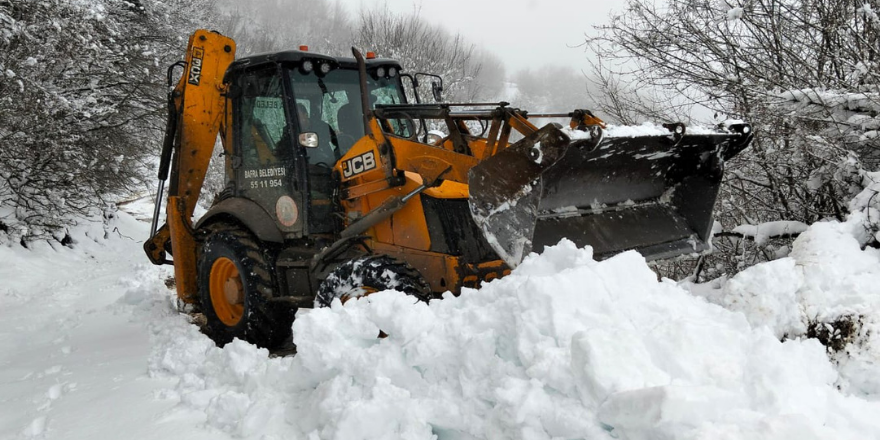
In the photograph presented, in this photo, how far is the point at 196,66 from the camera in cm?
569

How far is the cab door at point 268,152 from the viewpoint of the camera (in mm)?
4887

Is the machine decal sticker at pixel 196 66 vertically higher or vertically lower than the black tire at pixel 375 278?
higher

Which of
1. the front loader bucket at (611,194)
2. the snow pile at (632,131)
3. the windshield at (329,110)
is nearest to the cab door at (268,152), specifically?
the windshield at (329,110)

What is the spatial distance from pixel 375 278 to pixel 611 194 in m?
1.65

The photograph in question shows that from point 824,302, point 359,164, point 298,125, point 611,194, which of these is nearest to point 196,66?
point 298,125

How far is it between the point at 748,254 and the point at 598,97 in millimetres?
2409

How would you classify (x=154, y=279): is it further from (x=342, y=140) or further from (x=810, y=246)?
(x=810, y=246)

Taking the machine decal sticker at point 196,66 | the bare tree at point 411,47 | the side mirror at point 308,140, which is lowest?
the side mirror at point 308,140

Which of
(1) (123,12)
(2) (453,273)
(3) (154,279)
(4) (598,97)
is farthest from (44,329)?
(1) (123,12)

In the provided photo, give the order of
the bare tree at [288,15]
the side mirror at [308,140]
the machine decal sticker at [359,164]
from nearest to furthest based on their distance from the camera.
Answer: the machine decal sticker at [359,164]
the side mirror at [308,140]
the bare tree at [288,15]

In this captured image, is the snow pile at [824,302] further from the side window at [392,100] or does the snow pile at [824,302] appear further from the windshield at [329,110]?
the windshield at [329,110]

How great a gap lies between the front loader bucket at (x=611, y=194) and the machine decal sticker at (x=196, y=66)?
127 inches

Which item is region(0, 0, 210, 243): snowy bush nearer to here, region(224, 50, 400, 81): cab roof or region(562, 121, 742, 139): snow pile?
region(224, 50, 400, 81): cab roof

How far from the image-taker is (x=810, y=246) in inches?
146
